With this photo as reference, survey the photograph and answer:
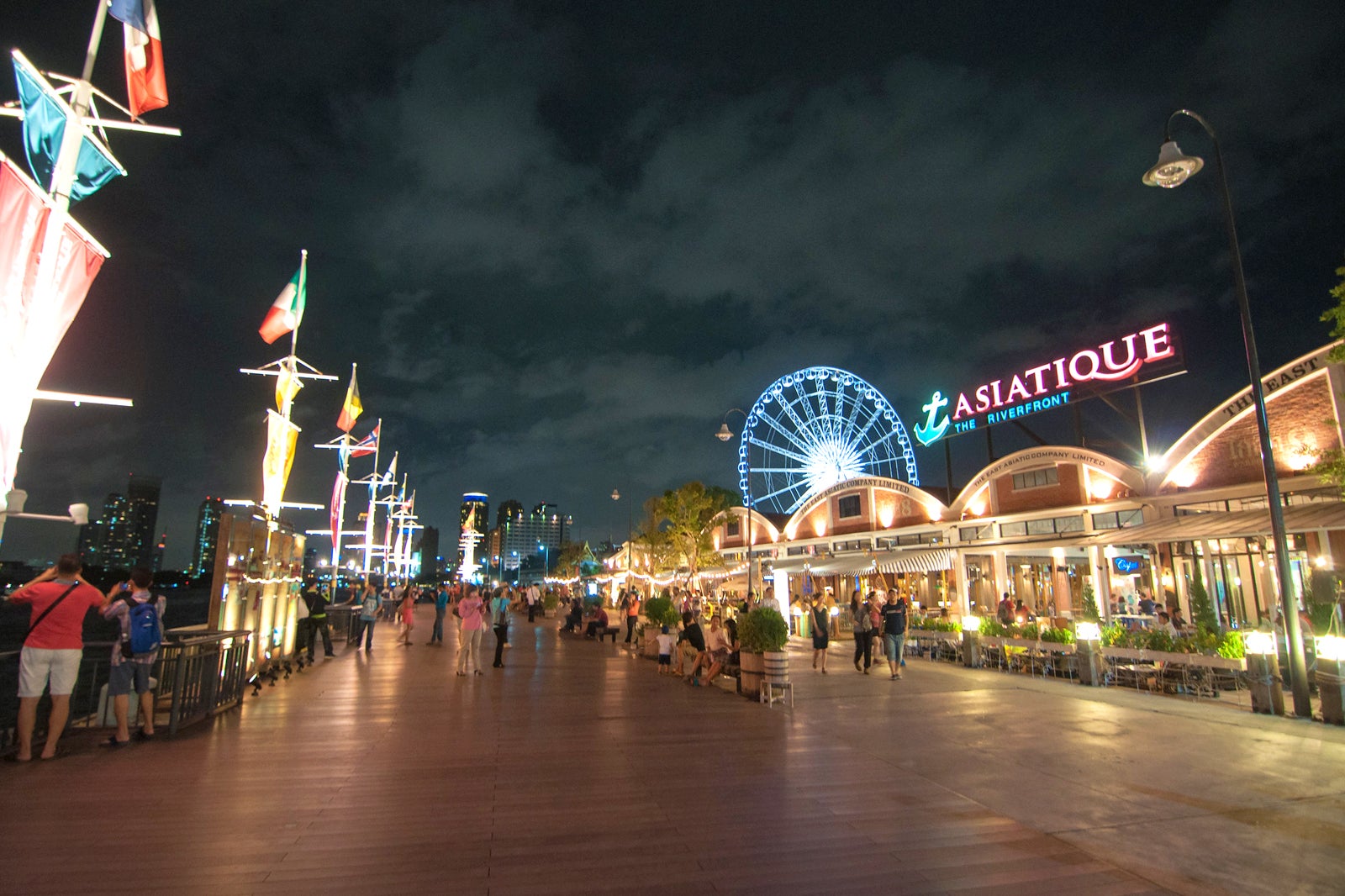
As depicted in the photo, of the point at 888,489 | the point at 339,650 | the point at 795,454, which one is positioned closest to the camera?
the point at 339,650

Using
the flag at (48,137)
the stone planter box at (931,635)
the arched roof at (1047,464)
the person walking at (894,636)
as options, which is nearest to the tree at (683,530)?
the arched roof at (1047,464)

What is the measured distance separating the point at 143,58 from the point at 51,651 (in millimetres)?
7579

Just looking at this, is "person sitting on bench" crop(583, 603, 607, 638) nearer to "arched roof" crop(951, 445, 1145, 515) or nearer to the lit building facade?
the lit building facade

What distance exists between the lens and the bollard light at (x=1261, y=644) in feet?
34.2

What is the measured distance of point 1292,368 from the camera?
16.9 metres

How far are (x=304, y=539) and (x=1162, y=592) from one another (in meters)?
22.6

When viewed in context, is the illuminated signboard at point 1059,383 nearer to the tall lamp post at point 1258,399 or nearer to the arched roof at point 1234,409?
the arched roof at point 1234,409

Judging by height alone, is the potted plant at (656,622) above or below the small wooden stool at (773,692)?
above

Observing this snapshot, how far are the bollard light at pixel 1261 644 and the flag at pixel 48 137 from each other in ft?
54.1

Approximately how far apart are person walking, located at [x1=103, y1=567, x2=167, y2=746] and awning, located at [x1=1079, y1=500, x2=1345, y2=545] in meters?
17.5

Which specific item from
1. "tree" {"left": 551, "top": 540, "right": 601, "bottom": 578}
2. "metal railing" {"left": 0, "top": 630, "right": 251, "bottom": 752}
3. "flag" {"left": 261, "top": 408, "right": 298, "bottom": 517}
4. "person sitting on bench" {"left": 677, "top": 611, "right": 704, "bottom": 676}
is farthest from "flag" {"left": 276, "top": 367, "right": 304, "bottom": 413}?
"tree" {"left": 551, "top": 540, "right": 601, "bottom": 578}

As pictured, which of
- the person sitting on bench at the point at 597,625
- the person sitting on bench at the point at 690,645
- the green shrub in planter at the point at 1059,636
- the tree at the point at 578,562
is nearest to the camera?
the person sitting on bench at the point at 690,645

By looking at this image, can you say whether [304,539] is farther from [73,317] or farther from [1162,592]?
[1162,592]

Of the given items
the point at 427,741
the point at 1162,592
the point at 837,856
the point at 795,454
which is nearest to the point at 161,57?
the point at 427,741
